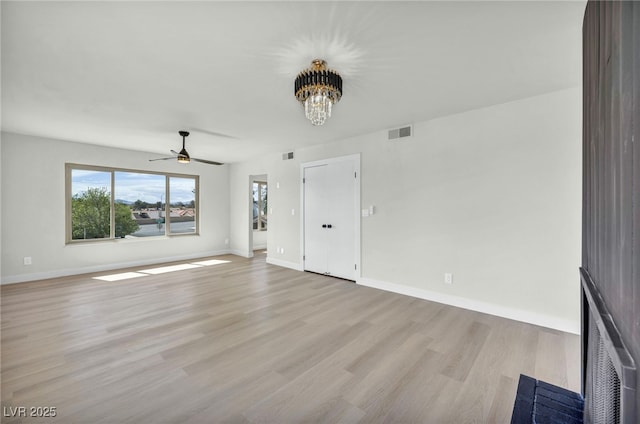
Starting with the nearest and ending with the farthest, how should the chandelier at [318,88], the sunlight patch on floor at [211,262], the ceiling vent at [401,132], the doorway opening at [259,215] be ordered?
the chandelier at [318,88]
the ceiling vent at [401,132]
the sunlight patch on floor at [211,262]
the doorway opening at [259,215]

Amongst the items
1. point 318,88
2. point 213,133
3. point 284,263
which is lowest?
point 284,263

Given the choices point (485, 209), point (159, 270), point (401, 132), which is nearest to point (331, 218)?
point (401, 132)

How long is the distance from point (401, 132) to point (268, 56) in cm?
244

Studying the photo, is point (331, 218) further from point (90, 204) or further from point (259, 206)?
point (90, 204)

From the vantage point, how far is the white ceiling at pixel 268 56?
67.4 inches

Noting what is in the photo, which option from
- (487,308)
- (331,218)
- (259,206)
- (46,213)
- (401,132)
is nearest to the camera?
(487,308)

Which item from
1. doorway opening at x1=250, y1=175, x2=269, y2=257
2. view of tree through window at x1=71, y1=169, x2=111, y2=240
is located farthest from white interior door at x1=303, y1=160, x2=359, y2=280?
view of tree through window at x1=71, y1=169, x2=111, y2=240

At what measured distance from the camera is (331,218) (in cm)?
494

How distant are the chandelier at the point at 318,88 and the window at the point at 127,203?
525 centimetres

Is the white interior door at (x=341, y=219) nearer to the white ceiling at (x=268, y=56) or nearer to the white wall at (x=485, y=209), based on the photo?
the white wall at (x=485, y=209)

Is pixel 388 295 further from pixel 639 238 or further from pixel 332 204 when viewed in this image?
pixel 639 238

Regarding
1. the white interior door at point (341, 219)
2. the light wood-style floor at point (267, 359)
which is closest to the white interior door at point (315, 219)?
the white interior door at point (341, 219)

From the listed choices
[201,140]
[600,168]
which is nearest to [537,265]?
[600,168]

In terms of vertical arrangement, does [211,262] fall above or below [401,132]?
below
